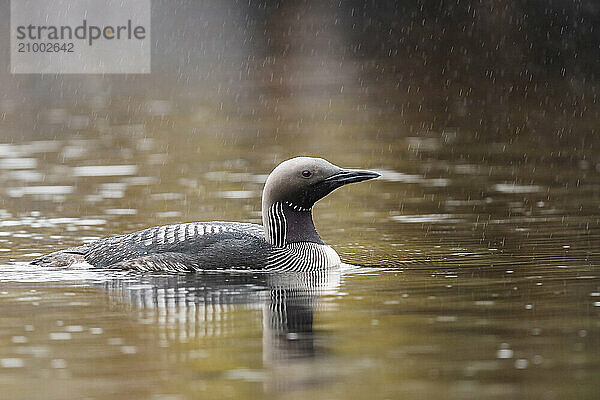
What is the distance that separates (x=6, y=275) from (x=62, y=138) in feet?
36.6

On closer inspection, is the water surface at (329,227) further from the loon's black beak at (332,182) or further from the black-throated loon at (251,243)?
the loon's black beak at (332,182)

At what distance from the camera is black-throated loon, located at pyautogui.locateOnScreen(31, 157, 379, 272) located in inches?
463

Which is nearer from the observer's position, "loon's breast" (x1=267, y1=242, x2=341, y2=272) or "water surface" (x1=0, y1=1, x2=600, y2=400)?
"water surface" (x1=0, y1=1, x2=600, y2=400)

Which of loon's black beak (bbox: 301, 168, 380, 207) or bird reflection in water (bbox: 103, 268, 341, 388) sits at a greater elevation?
loon's black beak (bbox: 301, 168, 380, 207)

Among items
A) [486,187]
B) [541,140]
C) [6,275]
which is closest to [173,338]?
[6,275]

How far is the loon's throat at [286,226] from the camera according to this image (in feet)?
39.4

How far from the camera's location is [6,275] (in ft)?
37.9

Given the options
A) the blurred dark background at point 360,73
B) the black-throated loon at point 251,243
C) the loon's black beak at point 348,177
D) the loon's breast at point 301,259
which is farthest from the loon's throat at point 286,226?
the blurred dark background at point 360,73

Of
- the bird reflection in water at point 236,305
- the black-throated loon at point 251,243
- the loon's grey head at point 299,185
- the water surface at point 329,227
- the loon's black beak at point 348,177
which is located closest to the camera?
the water surface at point 329,227

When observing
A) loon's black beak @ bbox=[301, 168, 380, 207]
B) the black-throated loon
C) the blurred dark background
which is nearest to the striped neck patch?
the black-throated loon

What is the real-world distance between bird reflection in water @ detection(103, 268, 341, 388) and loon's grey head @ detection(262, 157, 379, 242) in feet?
1.72

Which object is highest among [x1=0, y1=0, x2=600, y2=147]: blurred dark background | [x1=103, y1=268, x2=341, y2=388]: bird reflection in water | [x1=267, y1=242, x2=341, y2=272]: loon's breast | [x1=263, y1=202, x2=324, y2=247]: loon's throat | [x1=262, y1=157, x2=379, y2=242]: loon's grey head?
[x1=0, y1=0, x2=600, y2=147]: blurred dark background

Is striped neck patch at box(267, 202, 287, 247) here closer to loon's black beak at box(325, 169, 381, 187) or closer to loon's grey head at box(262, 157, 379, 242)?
loon's grey head at box(262, 157, 379, 242)

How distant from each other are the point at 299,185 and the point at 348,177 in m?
0.38
